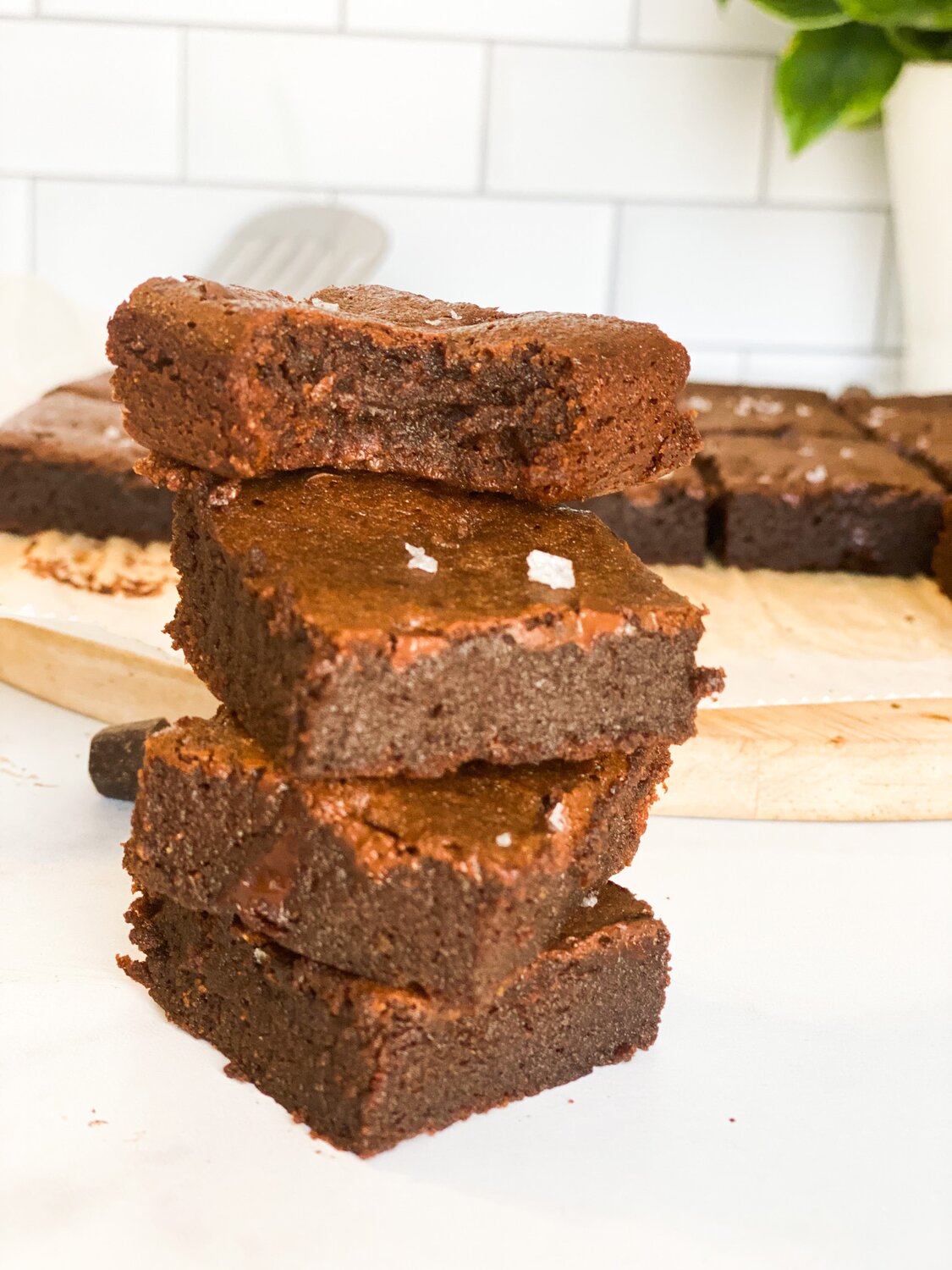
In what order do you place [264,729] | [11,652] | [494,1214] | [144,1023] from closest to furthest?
[494,1214]
[264,729]
[144,1023]
[11,652]

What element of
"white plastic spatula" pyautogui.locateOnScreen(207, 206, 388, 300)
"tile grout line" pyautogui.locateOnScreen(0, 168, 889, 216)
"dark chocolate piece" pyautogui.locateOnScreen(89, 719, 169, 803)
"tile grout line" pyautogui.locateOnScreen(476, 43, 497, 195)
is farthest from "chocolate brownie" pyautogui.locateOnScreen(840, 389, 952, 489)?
"dark chocolate piece" pyautogui.locateOnScreen(89, 719, 169, 803)

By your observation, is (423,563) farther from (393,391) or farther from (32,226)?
(32,226)

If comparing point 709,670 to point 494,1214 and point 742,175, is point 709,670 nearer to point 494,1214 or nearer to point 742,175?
point 494,1214

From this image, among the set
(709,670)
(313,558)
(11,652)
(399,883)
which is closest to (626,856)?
(709,670)

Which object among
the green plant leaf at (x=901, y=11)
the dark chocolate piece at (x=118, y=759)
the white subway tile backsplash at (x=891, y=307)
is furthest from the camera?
the white subway tile backsplash at (x=891, y=307)

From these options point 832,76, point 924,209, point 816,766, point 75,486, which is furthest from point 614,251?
point 816,766

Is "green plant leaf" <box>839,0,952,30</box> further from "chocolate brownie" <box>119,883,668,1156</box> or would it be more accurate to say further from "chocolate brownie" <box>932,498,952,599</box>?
"chocolate brownie" <box>119,883,668,1156</box>

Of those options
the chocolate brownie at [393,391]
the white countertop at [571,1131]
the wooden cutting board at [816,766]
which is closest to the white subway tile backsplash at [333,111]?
the wooden cutting board at [816,766]

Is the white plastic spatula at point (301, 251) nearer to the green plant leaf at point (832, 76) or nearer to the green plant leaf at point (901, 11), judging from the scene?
the green plant leaf at point (832, 76)
